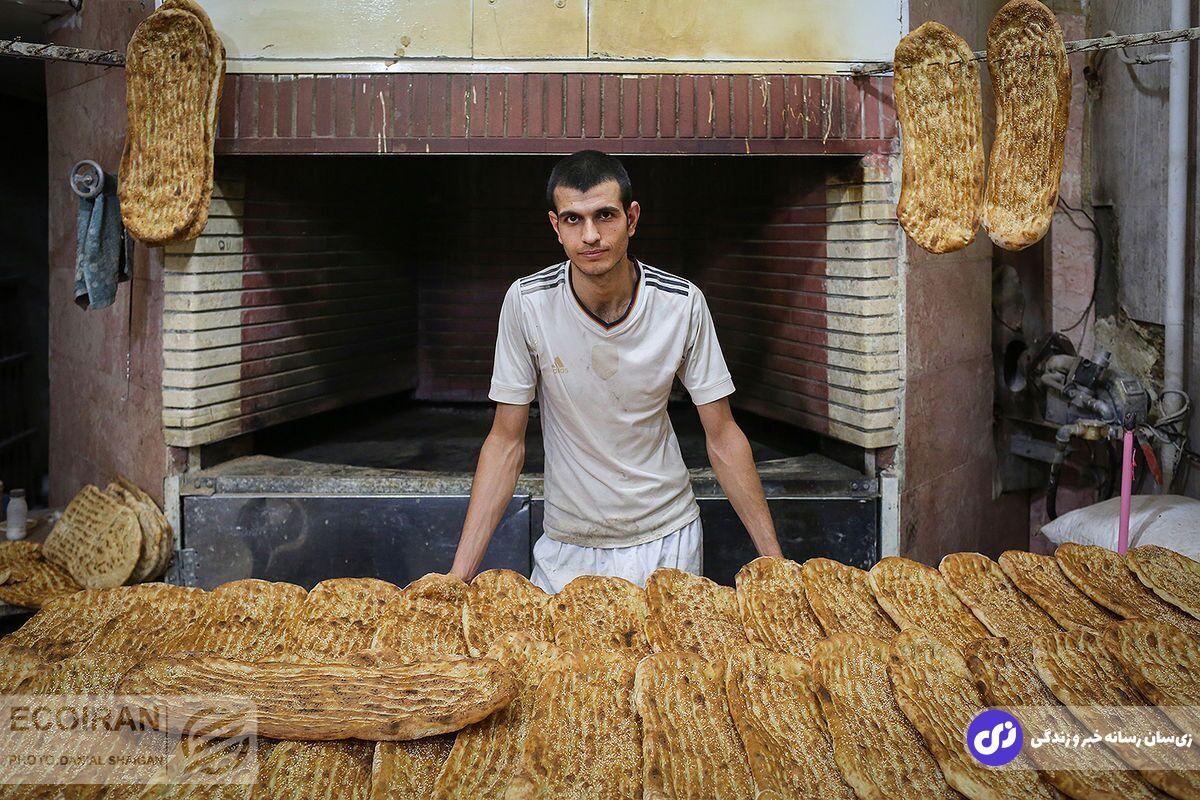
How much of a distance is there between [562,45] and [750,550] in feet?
6.99

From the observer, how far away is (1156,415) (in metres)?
4.89

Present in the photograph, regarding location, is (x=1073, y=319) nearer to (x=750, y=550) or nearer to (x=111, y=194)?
(x=750, y=550)

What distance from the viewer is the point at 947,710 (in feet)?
6.11

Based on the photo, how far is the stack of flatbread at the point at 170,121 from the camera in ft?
11.6

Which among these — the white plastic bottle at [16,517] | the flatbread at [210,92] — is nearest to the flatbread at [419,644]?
the flatbread at [210,92]

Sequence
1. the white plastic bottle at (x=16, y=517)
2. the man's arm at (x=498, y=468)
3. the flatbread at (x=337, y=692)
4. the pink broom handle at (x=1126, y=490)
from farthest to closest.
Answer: the white plastic bottle at (x=16, y=517) → the pink broom handle at (x=1126, y=490) → the man's arm at (x=498, y=468) → the flatbread at (x=337, y=692)

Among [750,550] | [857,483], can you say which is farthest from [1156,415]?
[750,550]

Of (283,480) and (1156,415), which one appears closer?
(283,480)

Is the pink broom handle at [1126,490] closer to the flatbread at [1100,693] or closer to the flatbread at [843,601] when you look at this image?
the flatbread at [843,601]

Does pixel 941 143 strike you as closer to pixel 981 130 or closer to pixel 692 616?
pixel 981 130

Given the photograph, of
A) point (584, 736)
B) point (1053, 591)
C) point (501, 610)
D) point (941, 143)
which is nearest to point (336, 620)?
point (501, 610)

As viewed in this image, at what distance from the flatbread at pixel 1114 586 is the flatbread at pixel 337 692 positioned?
4.32 feet

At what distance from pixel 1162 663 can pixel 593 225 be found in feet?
5.30

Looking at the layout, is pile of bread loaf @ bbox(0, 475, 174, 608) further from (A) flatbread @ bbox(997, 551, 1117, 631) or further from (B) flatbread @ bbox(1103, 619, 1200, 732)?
(B) flatbread @ bbox(1103, 619, 1200, 732)
